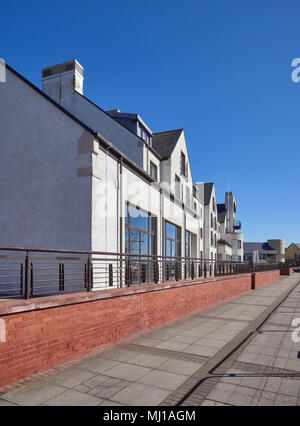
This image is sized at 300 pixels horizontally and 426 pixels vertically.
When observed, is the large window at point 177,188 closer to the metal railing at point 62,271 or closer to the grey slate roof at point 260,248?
the metal railing at point 62,271

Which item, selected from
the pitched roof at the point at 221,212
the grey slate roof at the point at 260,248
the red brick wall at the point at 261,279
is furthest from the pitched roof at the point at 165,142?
A: the grey slate roof at the point at 260,248

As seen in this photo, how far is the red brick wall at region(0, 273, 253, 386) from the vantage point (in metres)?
5.37

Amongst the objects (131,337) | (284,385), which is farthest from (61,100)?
(284,385)

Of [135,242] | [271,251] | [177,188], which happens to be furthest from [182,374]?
[271,251]

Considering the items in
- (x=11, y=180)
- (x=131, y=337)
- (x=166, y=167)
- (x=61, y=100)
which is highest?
(x=61, y=100)

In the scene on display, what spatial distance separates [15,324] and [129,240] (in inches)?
321

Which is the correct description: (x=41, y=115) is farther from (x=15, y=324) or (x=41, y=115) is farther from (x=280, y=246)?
(x=280, y=246)

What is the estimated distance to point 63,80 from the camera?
16.5 metres

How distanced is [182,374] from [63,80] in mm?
15370

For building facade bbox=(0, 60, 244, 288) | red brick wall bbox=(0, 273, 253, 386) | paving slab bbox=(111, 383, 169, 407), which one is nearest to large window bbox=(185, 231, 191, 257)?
building facade bbox=(0, 60, 244, 288)

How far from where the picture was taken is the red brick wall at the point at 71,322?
17.6 ft

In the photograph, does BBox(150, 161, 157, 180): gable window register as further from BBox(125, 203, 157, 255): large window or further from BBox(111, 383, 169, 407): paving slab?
BBox(111, 383, 169, 407): paving slab

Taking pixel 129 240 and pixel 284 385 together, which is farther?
pixel 129 240
